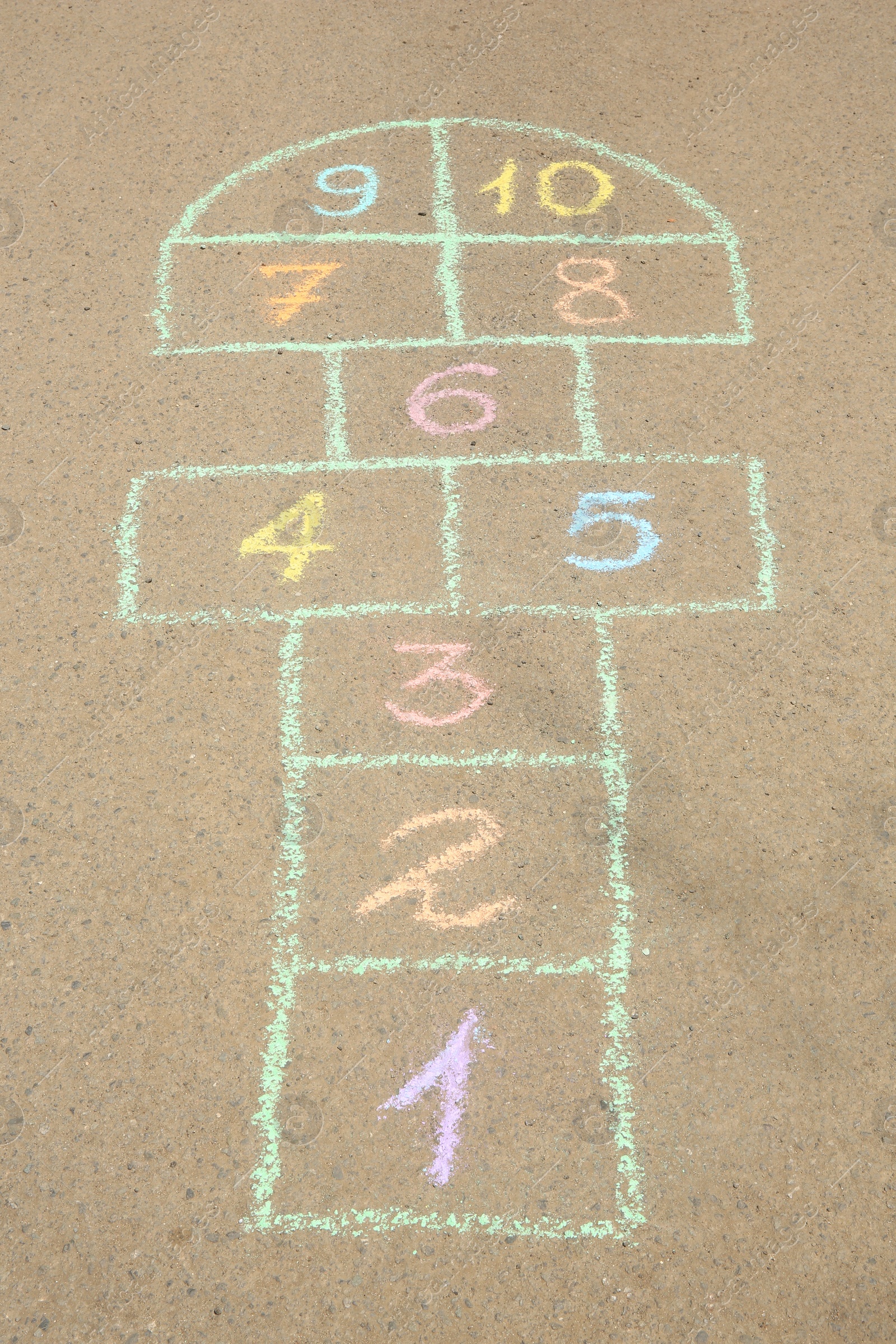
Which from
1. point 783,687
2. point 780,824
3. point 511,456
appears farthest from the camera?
point 511,456

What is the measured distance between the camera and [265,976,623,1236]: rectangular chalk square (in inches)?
149

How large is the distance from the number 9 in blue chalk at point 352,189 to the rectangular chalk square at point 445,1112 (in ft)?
12.3

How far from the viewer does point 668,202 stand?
6.31m

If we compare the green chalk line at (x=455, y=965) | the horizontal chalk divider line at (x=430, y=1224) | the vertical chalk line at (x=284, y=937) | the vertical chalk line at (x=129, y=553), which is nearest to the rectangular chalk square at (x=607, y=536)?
the vertical chalk line at (x=284, y=937)

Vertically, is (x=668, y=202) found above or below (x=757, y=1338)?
above

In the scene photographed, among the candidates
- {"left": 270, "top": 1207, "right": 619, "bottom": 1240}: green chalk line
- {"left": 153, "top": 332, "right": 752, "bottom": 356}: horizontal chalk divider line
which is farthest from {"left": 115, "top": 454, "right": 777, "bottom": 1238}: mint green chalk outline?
{"left": 153, "top": 332, "right": 752, "bottom": 356}: horizontal chalk divider line

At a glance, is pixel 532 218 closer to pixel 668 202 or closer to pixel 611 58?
pixel 668 202

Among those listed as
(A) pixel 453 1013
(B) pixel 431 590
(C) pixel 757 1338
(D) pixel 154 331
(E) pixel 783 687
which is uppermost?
(D) pixel 154 331

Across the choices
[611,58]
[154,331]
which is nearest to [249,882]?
[154,331]

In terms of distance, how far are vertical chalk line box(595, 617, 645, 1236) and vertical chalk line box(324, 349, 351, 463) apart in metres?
1.29

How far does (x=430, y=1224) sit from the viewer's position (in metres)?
3.77

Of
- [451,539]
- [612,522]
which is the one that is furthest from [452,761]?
[612,522]

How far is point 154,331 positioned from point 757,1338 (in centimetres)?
446

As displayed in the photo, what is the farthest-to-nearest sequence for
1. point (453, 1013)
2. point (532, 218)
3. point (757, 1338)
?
1. point (532, 218)
2. point (453, 1013)
3. point (757, 1338)
